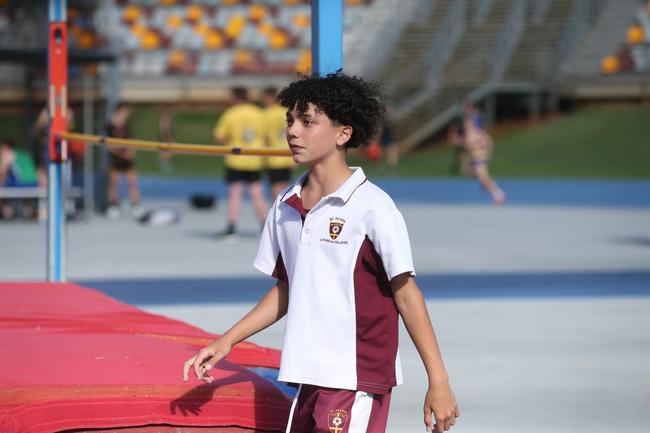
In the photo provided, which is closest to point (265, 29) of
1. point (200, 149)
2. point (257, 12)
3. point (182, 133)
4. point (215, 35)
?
point (257, 12)

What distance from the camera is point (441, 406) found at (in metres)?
3.29

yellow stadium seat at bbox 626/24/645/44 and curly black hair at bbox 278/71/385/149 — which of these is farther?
yellow stadium seat at bbox 626/24/645/44

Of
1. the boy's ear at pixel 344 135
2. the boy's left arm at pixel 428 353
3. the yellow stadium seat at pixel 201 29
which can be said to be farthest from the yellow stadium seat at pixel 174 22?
the boy's left arm at pixel 428 353

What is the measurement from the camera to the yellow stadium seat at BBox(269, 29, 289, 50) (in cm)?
3947

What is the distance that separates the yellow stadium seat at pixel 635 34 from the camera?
1382 inches

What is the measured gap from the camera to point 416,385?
6035 mm

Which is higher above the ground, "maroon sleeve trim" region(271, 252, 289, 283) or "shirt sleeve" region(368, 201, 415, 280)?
"shirt sleeve" region(368, 201, 415, 280)

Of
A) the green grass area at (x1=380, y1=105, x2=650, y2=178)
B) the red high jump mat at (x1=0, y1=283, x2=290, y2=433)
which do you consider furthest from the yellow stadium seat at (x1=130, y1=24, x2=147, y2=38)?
the red high jump mat at (x1=0, y1=283, x2=290, y2=433)

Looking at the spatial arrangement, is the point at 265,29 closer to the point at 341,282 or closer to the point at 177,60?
the point at 177,60

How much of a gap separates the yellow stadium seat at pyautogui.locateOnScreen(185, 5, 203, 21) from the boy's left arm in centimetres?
3873

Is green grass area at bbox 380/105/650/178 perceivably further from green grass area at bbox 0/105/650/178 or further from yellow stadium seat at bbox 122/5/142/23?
yellow stadium seat at bbox 122/5/142/23

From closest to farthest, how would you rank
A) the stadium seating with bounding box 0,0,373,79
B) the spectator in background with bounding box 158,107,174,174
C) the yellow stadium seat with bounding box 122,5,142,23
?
the spectator in background with bounding box 158,107,174,174 < the stadium seating with bounding box 0,0,373,79 < the yellow stadium seat with bounding box 122,5,142,23

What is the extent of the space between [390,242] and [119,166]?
16.5 metres

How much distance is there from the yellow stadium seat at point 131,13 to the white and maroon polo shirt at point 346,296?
127 feet
